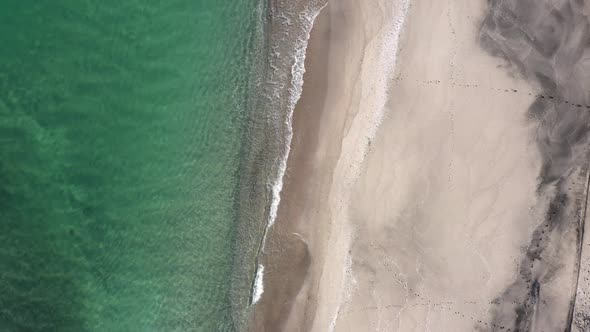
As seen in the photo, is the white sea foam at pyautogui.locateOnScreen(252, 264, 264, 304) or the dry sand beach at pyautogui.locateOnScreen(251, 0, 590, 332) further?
the white sea foam at pyautogui.locateOnScreen(252, 264, 264, 304)

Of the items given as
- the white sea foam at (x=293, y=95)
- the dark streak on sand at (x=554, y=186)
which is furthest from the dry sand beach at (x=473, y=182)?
the white sea foam at (x=293, y=95)

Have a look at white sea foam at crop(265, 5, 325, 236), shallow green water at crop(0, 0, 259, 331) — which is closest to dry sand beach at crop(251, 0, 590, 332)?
white sea foam at crop(265, 5, 325, 236)

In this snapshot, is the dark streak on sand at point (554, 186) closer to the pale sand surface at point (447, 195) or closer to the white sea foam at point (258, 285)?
the pale sand surface at point (447, 195)

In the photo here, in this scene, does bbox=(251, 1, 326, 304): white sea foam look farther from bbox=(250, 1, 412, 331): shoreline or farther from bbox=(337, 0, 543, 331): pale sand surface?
bbox=(337, 0, 543, 331): pale sand surface

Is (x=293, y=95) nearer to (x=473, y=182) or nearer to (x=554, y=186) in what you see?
(x=473, y=182)

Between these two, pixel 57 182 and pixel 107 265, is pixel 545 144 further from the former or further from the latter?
pixel 57 182

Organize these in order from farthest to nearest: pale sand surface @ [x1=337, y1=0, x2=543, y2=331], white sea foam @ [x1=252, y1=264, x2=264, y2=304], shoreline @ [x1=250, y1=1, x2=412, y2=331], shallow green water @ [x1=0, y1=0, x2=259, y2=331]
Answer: shallow green water @ [x1=0, y1=0, x2=259, y2=331], white sea foam @ [x1=252, y1=264, x2=264, y2=304], shoreline @ [x1=250, y1=1, x2=412, y2=331], pale sand surface @ [x1=337, y1=0, x2=543, y2=331]

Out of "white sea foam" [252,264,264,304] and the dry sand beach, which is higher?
the dry sand beach
